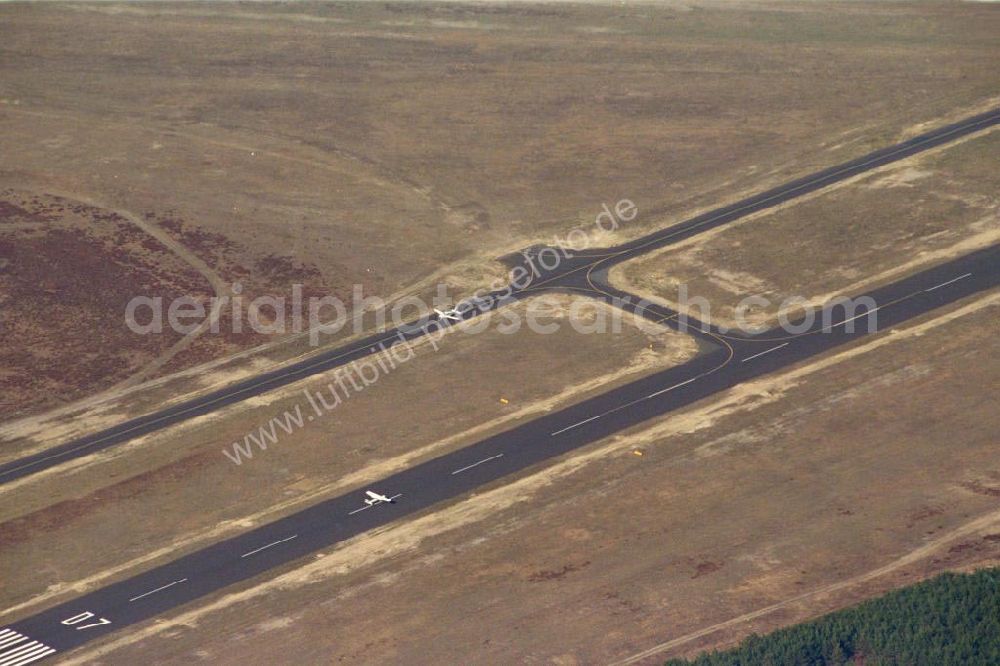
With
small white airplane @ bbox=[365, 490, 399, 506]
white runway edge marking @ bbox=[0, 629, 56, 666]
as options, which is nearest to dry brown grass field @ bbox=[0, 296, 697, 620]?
small white airplane @ bbox=[365, 490, 399, 506]

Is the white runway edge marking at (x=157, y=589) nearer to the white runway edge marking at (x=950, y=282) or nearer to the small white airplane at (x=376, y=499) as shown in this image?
the small white airplane at (x=376, y=499)

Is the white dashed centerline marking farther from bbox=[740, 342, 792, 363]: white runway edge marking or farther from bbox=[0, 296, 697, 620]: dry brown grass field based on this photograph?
bbox=[740, 342, 792, 363]: white runway edge marking

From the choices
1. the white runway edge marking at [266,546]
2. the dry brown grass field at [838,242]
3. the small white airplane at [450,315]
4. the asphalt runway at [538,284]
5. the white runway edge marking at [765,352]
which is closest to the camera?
the white runway edge marking at [266,546]

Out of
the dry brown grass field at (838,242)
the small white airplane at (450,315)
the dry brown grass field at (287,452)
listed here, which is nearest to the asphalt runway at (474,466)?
the dry brown grass field at (287,452)

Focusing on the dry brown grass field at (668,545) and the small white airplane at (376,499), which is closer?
the dry brown grass field at (668,545)

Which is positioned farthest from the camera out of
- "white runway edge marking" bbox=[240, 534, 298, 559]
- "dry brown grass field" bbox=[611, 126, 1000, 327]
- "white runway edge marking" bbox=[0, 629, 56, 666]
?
"dry brown grass field" bbox=[611, 126, 1000, 327]

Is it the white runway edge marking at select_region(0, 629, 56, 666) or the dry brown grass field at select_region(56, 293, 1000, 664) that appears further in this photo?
the white runway edge marking at select_region(0, 629, 56, 666)

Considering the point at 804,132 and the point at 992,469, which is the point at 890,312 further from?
the point at 804,132

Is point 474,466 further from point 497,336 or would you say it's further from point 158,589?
→ point 158,589
